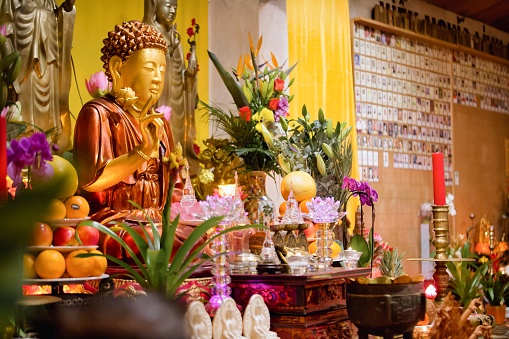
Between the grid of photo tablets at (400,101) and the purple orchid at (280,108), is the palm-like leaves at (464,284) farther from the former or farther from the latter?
the grid of photo tablets at (400,101)

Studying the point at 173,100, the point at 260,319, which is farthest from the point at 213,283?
Result: the point at 173,100

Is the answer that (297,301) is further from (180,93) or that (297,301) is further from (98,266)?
(180,93)

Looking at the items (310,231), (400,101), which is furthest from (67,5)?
(400,101)

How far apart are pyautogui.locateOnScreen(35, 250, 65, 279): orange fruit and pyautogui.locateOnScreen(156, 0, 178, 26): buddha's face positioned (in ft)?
9.37

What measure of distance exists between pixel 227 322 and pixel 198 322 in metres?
0.17

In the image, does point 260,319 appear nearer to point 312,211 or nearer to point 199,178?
point 312,211

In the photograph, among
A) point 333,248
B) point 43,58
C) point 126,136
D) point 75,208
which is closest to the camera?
point 75,208

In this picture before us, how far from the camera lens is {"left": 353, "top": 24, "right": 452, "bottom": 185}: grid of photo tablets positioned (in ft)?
21.9

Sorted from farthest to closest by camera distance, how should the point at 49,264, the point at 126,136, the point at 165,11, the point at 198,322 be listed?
1. the point at 165,11
2. the point at 126,136
3. the point at 198,322
4. the point at 49,264

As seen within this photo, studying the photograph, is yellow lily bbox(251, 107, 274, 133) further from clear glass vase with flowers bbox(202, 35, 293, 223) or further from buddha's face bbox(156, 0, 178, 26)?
buddha's face bbox(156, 0, 178, 26)

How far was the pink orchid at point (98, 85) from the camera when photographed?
4301 mm

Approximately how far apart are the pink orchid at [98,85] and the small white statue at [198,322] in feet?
7.55

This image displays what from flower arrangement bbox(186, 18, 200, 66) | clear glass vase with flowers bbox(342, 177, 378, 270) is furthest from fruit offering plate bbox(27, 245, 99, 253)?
flower arrangement bbox(186, 18, 200, 66)

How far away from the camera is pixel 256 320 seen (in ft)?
8.50
